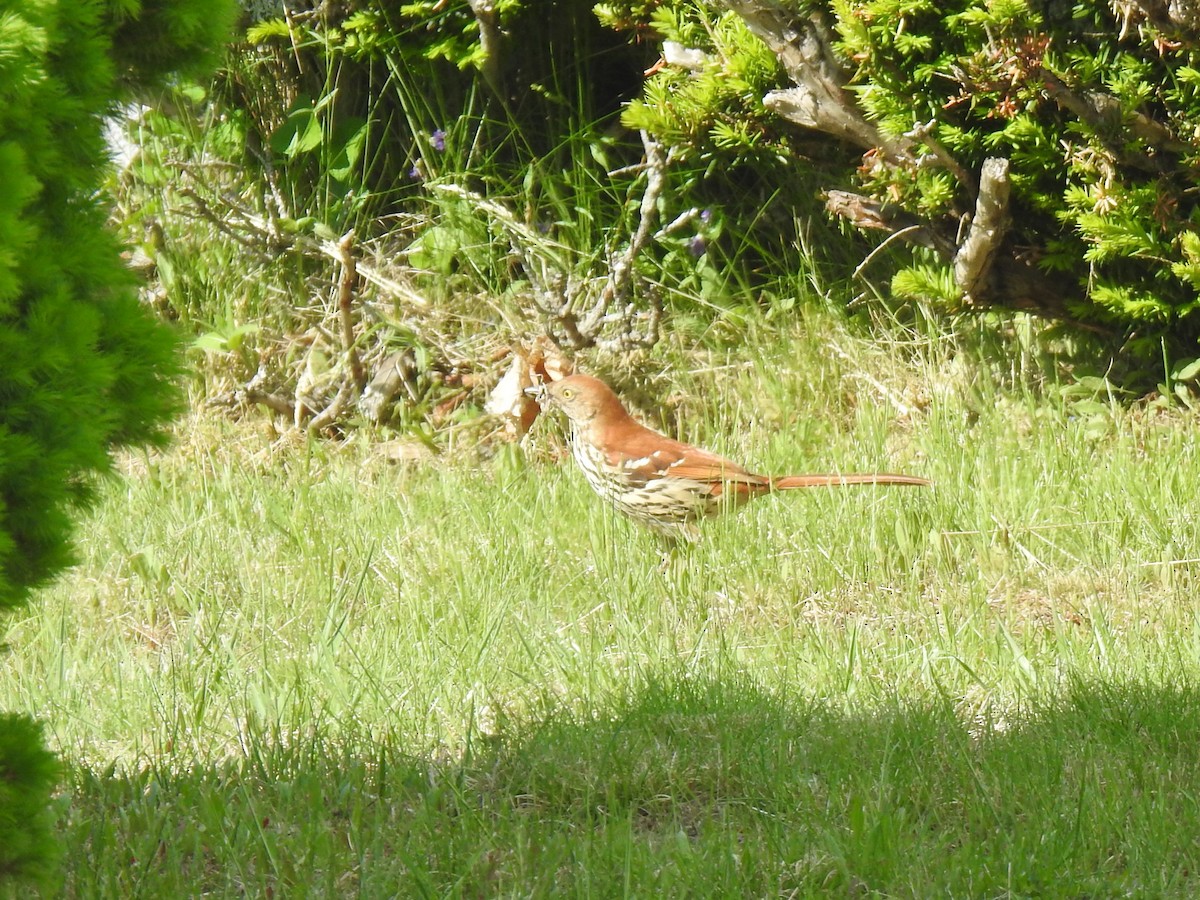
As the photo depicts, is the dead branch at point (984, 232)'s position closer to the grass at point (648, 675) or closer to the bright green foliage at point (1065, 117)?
the bright green foliage at point (1065, 117)

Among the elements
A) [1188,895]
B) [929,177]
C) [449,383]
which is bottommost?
[449,383]

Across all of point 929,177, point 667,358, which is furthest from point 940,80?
point 667,358

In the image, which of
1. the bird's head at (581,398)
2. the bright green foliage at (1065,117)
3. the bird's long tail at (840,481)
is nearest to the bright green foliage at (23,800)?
the bird's long tail at (840,481)

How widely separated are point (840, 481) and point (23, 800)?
3.12 meters

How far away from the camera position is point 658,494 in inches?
197

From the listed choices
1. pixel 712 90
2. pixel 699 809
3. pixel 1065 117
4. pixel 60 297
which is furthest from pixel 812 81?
pixel 60 297

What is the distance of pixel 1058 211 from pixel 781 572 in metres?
1.92

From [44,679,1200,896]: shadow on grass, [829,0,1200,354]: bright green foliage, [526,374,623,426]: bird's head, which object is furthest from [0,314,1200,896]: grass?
[829,0,1200,354]: bright green foliage

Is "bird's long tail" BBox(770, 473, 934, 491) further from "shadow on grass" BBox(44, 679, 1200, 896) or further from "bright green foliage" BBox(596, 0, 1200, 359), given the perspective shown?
"shadow on grass" BBox(44, 679, 1200, 896)

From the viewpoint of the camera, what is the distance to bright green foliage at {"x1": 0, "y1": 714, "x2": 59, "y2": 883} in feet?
A: 7.55

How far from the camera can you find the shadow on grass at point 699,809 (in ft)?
9.02

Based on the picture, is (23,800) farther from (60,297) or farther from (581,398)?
(581,398)

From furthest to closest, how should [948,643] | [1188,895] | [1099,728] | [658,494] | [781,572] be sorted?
1. [658,494]
2. [781,572]
3. [948,643]
4. [1099,728]
5. [1188,895]

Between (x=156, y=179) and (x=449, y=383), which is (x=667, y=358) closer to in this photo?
(x=449, y=383)
